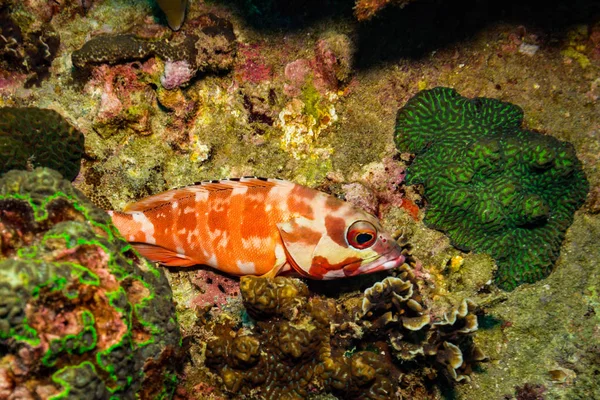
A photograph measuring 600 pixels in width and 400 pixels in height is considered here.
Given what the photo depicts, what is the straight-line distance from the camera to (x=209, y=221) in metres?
3.89

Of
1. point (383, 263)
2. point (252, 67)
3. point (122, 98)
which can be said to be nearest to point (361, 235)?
point (383, 263)

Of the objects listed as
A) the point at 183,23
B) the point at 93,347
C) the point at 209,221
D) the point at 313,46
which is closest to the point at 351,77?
the point at 313,46

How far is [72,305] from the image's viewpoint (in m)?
2.63

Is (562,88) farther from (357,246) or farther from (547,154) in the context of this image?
(357,246)

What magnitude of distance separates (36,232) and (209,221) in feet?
4.74

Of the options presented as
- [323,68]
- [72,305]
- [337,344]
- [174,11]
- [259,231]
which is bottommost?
[337,344]

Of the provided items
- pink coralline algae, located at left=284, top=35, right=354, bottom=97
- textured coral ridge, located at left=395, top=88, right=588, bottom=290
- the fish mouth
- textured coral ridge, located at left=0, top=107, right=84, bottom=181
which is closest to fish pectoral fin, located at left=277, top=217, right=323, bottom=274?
the fish mouth

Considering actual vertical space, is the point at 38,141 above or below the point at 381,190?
above

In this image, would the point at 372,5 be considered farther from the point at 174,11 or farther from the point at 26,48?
the point at 26,48

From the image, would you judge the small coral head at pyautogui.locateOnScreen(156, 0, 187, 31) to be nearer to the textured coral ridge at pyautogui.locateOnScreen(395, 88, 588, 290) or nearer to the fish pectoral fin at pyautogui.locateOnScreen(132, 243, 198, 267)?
the fish pectoral fin at pyautogui.locateOnScreen(132, 243, 198, 267)

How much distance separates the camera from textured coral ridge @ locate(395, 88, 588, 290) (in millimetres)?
3893

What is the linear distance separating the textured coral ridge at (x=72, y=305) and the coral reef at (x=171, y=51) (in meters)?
1.87

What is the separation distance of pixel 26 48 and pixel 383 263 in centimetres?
466

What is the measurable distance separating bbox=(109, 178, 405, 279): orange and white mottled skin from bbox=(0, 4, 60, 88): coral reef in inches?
84.5
